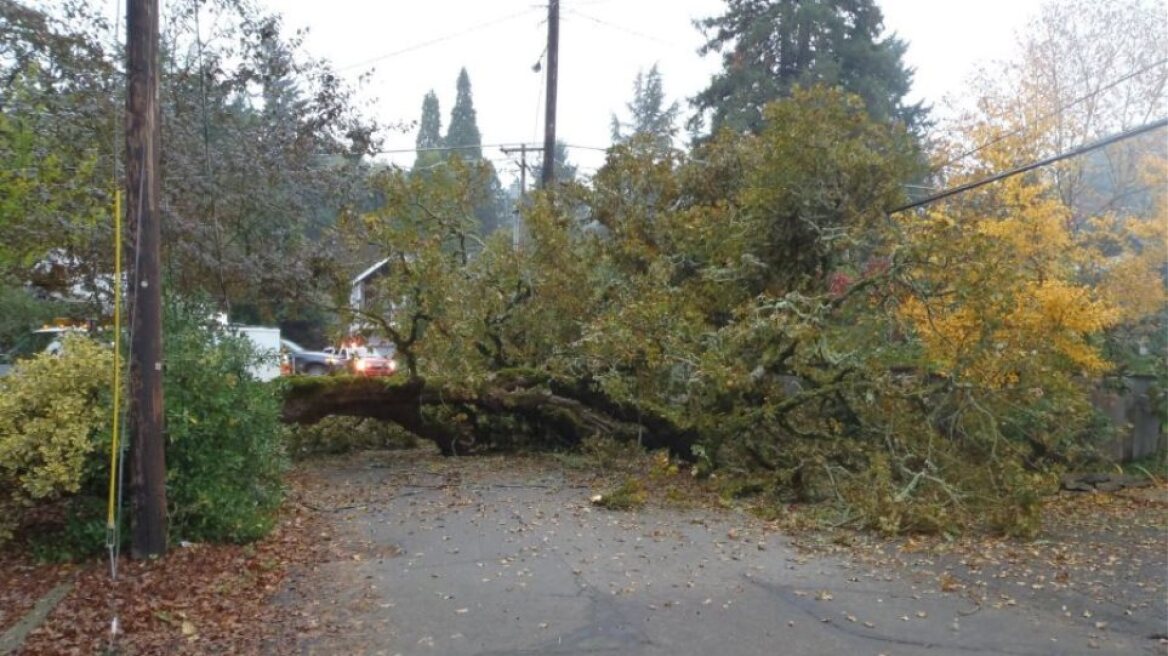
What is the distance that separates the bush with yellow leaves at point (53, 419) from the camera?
639 centimetres

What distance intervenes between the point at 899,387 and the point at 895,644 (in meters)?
5.58

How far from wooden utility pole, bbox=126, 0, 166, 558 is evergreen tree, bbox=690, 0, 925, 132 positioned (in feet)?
69.0

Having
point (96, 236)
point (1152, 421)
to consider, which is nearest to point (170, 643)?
point (96, 236)

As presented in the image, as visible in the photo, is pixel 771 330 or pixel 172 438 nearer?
pixel 172 438

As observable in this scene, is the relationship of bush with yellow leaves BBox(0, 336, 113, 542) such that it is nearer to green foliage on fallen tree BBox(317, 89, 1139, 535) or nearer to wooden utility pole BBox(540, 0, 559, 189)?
green foliage on fallen tree BBox(317, 89, 1139, 535)

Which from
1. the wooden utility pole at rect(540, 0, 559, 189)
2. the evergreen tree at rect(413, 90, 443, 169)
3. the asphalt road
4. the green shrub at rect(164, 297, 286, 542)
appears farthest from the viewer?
the evergreen tree at rect(413, 90, 443, 169)

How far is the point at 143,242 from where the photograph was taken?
20.9 ft

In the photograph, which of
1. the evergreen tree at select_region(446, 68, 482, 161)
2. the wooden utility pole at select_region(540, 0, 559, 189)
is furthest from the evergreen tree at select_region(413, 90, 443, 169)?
the wooden utility pole at select_region(540, 0, 559, 189)

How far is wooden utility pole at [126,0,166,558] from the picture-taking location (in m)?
6.36

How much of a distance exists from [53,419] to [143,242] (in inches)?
56.1

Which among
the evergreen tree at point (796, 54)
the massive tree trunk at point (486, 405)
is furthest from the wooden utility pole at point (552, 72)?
the evergreen tree at point (796, 54)

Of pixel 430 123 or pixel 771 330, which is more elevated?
pixel 430 123

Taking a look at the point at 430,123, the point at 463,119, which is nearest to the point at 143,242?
the point at 463,119

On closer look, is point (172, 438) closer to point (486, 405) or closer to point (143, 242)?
point (143, 242)
